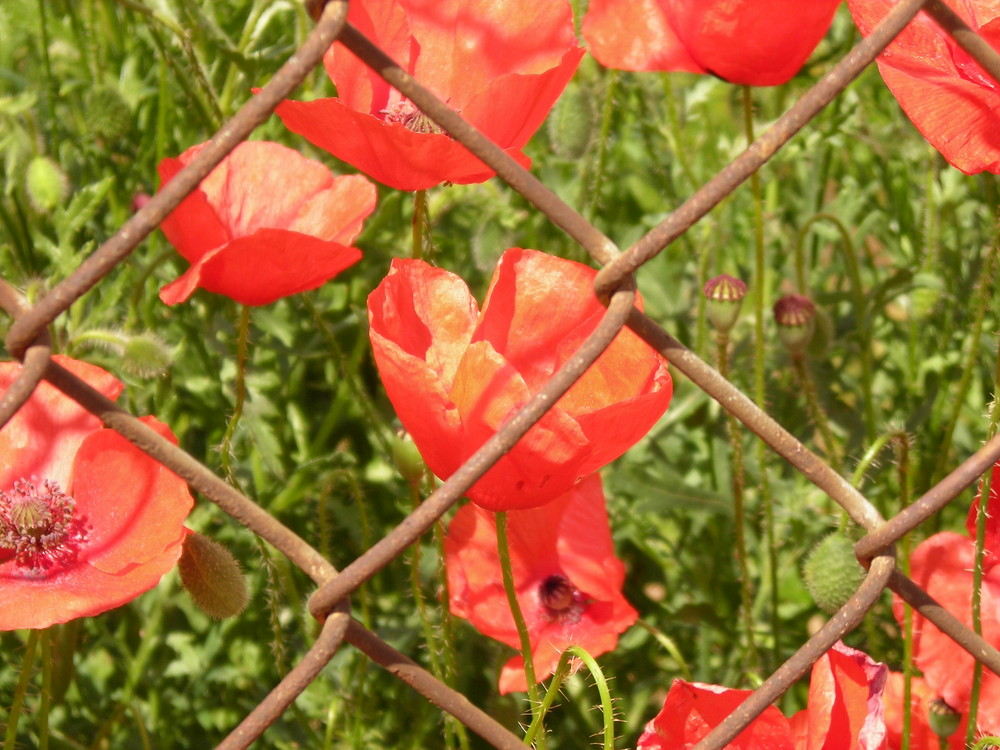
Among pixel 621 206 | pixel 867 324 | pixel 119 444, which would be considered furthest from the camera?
pixel 621 206

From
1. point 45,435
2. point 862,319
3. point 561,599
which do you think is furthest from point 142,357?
point 862,319

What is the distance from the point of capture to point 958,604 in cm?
105

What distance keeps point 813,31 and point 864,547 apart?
43 centimetres

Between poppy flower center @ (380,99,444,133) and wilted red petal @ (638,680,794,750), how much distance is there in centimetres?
54

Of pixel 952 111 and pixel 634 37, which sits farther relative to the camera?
pixel 634 37

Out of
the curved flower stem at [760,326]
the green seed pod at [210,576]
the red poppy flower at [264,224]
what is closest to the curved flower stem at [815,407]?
the curved flower stem at [760,326]

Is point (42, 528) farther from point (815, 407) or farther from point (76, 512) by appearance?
point (815, 407)

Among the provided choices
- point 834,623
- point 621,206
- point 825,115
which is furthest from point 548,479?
point 621,206

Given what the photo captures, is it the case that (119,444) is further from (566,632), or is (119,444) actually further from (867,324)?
(867,324)

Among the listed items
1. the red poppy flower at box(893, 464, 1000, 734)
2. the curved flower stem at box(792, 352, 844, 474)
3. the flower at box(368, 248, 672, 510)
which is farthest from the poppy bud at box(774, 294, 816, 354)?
the flower at box(368, 248, 672, 510)

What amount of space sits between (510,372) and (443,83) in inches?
14.2

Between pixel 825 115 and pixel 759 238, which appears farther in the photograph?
pixel 825 115

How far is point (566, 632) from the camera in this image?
3.92ft

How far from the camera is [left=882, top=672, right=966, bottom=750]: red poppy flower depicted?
1.07m
